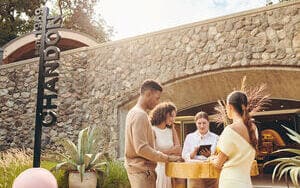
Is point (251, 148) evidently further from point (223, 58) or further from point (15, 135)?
point (15, 135)

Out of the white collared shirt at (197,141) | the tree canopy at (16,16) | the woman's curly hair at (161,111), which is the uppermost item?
the tree canopy at (16,16)

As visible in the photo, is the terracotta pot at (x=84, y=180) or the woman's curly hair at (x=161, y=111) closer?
the woman's curly hair at (x=161, y=111)

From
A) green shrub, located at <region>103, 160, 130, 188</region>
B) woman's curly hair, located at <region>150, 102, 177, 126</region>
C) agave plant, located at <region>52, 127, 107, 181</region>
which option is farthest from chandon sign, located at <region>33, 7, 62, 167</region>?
woman's curly hair, located at <region>150, 102, 177, 126</region>

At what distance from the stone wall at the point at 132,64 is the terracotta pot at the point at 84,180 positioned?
3.00 metres

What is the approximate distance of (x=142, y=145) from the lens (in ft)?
9.12

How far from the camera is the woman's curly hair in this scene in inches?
142

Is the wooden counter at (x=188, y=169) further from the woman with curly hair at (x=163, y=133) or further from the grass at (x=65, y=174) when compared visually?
the grass at (x=65, y=174)

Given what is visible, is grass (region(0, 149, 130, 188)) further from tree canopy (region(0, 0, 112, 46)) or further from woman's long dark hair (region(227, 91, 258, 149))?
tree canopy (region(0, 0, 112, 46))

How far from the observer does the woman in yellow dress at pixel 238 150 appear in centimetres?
253

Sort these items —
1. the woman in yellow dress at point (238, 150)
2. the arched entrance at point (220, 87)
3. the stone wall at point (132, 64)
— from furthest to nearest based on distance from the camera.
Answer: the arched entrance at point (220, 87)
the stone wall at point (132, 64)
the woman in yellow dress at point (238, 150)

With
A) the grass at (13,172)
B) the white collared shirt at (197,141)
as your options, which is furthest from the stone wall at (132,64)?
the white collared shirt at (197,141)

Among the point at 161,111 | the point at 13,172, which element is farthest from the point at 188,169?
the point at 13,172

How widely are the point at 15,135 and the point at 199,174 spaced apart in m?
8.74

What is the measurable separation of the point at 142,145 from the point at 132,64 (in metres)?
6.78
